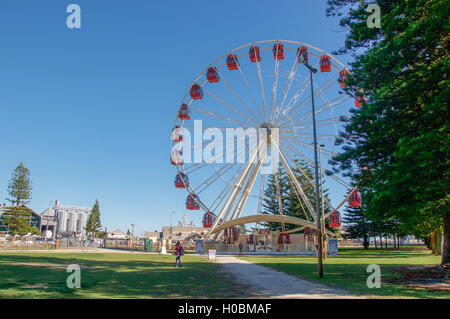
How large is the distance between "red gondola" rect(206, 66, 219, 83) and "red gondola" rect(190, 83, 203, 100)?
1451mm

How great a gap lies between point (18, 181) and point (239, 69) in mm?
54746

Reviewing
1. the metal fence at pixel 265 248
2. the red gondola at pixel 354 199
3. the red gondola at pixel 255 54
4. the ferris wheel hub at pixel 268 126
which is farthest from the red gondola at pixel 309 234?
the red gondola at pixel 255 54

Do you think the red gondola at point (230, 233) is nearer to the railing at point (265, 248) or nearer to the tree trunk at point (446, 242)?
the railing at point (265, 248)

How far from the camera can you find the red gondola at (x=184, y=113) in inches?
1484

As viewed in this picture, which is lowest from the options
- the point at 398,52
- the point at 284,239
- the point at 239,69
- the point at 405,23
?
the point at 284,239


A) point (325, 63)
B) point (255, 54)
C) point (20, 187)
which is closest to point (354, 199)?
point (325, 63)

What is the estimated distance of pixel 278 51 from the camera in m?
37.7

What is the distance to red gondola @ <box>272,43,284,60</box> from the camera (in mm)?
37656

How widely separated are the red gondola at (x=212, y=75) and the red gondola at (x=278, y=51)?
270 inches

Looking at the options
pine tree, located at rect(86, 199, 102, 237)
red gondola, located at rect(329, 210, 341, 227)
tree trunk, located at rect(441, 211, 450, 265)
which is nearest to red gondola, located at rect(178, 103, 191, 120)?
red gondola, located at rect(329, 210, 341, 227)
